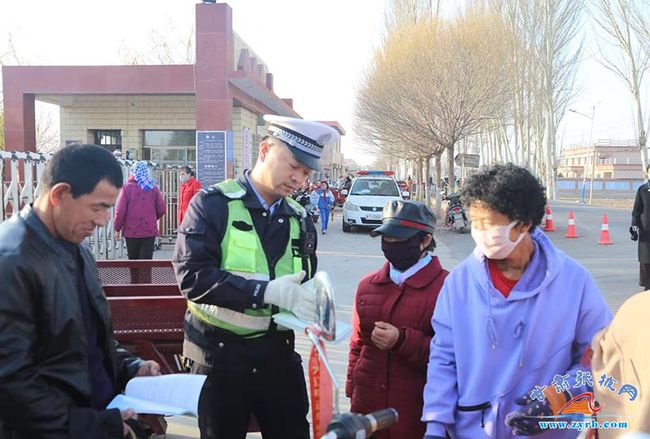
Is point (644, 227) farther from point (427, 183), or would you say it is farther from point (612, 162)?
point (612, 162)

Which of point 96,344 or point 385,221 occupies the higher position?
point 385,221

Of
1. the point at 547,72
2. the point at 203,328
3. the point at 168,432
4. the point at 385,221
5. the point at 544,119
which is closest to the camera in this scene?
the point at 203,328

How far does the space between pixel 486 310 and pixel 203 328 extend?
3.72 feet

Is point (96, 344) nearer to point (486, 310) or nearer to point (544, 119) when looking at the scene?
point (486, 310)

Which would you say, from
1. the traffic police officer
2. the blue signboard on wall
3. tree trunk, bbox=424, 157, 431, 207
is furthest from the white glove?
tree trunk, bbox=424, 157, 431, 207

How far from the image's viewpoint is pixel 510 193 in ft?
6.86

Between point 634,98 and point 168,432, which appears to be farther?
point 634,98

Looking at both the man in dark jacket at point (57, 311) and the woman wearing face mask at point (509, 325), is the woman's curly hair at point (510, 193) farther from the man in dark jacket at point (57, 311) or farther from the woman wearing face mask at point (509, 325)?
the man in dark jacket at point (57, 311)

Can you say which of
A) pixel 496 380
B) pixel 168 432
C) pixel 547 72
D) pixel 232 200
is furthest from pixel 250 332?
pixel 547 72

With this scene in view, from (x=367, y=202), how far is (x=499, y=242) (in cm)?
1520

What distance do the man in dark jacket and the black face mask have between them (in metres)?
1.37

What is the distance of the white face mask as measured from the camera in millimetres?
2094

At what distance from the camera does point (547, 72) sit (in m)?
36.2

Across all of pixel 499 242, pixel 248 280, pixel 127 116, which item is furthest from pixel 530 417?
pixel 127 116
